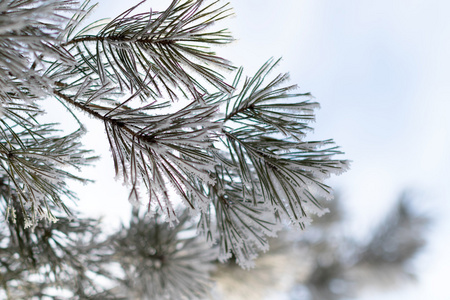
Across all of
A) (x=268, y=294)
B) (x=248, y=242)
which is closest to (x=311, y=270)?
(x=268, y=294)

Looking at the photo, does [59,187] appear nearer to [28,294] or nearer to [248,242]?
[248,242]

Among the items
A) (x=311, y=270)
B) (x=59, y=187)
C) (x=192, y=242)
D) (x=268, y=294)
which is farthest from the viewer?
(x=311, y=270)

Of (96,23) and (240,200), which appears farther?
(240,200)

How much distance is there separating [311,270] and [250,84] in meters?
3.10

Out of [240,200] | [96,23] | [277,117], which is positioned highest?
[96,23]

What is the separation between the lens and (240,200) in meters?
0.80

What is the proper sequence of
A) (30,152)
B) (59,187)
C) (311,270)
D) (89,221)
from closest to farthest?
(30,152) < (59,187) < (89,221) < (311,270)

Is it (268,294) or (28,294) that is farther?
(268,294)

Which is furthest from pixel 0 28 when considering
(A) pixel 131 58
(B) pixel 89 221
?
(B) pixel 89 221

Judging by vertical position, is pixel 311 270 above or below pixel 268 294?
above

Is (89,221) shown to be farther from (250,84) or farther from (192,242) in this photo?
(250,84)

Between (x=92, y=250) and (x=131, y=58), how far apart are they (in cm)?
80

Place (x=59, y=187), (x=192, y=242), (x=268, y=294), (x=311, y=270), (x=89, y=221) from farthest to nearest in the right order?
(x=311, y=270) → (x=268, y=294) → (x=192, y=242) → (x=89, y=221) → (x=59, y=187)

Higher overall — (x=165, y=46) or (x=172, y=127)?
Result: (x=165, y=46)
